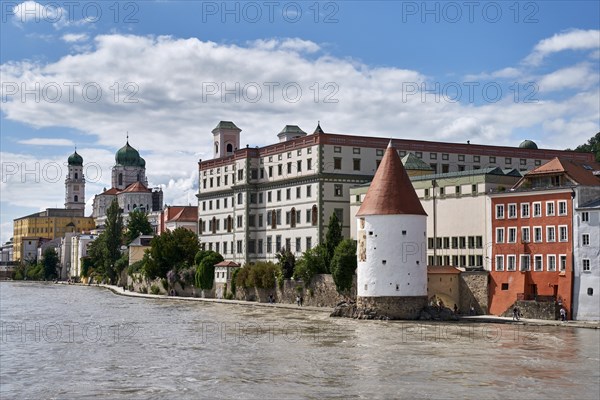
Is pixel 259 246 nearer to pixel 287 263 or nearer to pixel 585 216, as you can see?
pixel 287 263

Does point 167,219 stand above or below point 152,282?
above

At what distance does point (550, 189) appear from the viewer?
56531mm

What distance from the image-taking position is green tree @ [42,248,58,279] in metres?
170

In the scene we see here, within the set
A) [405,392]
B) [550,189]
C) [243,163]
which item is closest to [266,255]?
[243,163]

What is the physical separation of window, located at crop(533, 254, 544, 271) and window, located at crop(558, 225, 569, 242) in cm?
203

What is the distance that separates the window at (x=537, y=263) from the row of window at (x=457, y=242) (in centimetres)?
527

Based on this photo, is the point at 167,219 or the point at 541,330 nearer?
the point at 541,330

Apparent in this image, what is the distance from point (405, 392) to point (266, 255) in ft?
184

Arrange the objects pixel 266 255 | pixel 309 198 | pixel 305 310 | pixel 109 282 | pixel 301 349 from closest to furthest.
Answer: pixel 301 349 < pixel 305 310 < pixel 309 198 < pixel 266 255 < pixel 109 282

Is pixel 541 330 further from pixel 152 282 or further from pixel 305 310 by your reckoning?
pixel 152 282

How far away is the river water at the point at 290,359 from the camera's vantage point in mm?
31156

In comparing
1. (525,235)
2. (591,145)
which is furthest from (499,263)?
(591,145)

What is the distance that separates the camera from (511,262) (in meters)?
58.8

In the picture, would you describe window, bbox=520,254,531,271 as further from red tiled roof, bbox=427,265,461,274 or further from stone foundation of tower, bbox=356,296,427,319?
stone foundation of tower, bbox=356,296,427,319
